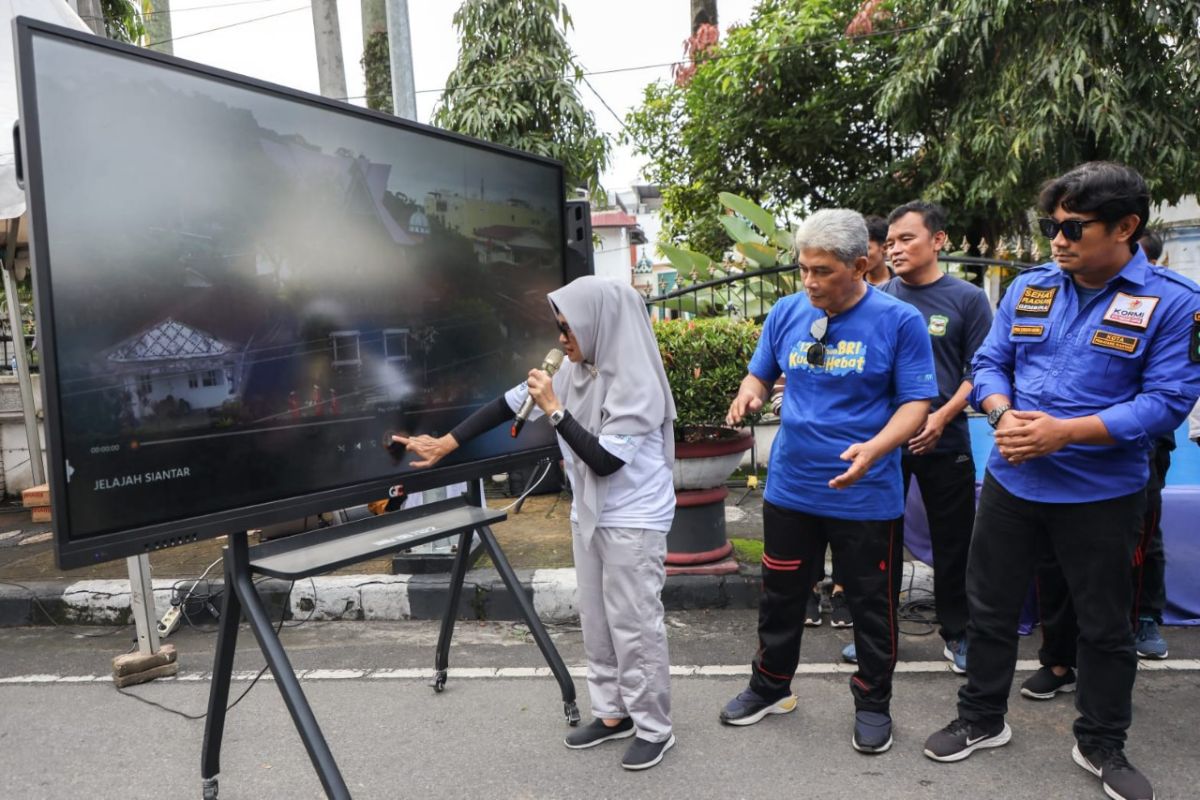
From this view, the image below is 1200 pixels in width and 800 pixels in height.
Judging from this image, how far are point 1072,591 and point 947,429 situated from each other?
3.49 feet

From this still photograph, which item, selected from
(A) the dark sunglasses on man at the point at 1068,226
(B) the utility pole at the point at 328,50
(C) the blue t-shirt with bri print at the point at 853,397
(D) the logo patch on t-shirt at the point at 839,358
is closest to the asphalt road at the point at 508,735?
(C) the blue t-shirt with bri print at the point at 853,397

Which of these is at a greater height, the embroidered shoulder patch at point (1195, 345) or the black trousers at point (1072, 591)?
the embroidered shoulder patch at point (1195, 345)

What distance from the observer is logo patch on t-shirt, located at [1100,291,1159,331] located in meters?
2.63

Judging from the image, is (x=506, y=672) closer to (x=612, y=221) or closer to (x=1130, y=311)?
(x=1130, y=311)

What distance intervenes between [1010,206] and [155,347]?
9636 millimetres

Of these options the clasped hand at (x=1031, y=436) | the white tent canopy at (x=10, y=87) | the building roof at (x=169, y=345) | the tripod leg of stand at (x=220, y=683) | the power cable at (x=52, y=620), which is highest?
the white tent canopy at (x=10, y=87)

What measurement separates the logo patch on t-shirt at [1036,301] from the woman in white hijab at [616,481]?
1224 mm

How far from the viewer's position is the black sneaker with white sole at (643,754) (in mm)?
3000

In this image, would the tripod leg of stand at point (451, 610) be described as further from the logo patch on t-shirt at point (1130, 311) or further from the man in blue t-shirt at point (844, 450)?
the logo patch on t-shirt at point (1130, 311)

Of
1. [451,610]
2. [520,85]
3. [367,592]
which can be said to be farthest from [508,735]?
[520,85]

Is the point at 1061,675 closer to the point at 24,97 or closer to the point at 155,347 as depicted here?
the point at 155,347

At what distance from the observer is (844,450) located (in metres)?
3.08

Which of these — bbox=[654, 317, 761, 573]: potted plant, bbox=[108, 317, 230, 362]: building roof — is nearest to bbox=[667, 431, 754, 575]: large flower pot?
bbox=[654, 317, 761, 573]: potted plant

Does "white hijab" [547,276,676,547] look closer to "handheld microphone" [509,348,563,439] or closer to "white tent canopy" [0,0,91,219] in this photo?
"handheld microphone" [509,348,563,439]
